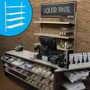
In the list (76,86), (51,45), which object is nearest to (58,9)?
(51,45)

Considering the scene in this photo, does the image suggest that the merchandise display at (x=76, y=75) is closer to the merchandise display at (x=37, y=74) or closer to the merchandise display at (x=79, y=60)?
the merchandise display at (x=79, y=60)

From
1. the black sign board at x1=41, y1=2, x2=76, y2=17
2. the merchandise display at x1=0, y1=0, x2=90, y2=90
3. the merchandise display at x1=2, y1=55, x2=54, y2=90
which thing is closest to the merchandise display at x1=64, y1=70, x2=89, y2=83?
the merchandise display at x1=0, y1=0, x2=90, y2=90

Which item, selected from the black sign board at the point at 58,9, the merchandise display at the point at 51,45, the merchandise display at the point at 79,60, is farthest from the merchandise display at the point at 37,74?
the black sign board at the point at 58,9

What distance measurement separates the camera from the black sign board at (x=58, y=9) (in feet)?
9.40

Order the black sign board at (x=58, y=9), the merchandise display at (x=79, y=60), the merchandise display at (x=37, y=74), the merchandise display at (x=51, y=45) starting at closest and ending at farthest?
the merchandise display at (x=79, y=60) → the merchandise display at (x=51, y=45) → the merchandise display at (x=37, y=74) → the black sign board at (x=58, y=9)

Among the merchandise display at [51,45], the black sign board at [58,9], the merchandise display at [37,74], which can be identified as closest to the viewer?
the merchandise display at [51,45]

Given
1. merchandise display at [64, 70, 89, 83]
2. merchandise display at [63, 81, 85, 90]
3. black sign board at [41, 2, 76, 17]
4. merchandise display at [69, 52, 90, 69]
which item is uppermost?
black sign board at [41, 2, 76, 17]

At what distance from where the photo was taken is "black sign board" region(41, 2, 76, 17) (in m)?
2.87

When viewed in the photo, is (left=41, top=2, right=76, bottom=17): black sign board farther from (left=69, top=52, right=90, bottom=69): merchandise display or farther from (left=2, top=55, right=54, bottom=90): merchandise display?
(left=2, top=55, right=54, bottom=90): merchandise display

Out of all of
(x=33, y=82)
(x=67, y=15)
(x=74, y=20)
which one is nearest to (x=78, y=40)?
(x=74, y=20)

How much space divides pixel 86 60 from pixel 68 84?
65cm

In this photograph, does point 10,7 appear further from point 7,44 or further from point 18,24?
point 7,44

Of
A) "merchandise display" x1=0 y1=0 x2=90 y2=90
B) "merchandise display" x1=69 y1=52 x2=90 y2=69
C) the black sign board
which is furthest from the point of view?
the black sign board

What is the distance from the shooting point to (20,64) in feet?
9.51
